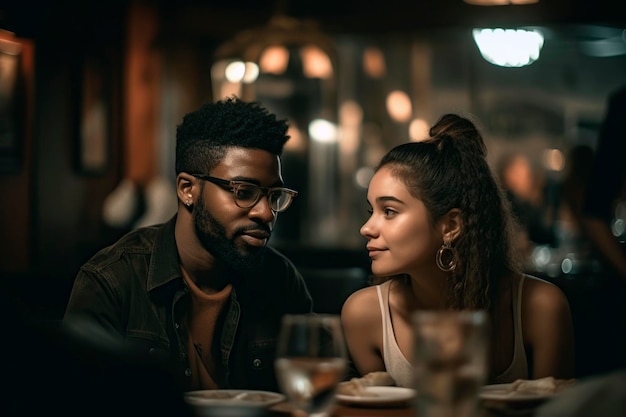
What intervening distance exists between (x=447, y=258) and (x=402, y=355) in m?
0.31

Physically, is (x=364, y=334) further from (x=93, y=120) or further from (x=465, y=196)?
(x=93, y=120)

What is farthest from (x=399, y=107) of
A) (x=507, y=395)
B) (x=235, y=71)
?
(x=507, y=395)

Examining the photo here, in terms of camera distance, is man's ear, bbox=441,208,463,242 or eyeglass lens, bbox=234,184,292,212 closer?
eyeglass lens, bbox=234,184,292,212

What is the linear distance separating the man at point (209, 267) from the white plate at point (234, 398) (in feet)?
1.90

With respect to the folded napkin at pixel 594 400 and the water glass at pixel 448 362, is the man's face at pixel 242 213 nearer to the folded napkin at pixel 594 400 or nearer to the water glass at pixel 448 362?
the water glass at pixel 448 362

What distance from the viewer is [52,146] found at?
5.73m

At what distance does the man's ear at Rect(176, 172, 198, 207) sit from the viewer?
8.04 feet

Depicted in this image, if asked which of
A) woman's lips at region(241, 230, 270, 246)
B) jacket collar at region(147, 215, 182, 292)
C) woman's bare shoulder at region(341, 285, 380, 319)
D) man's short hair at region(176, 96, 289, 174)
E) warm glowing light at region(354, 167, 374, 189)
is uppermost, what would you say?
warm glowing light at region(354, 167, 374, 189)

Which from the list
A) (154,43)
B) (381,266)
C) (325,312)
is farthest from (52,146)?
(381,266)

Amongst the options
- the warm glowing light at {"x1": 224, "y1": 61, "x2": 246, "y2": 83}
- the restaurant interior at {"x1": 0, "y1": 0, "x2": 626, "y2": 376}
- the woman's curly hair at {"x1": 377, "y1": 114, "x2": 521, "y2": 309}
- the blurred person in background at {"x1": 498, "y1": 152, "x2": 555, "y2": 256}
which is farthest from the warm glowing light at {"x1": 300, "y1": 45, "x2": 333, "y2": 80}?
the blurred person in background at {"x1": 498, "y1": 152, "x2": 555, "y2": 256}

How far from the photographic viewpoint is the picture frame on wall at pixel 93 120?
19.8 feet

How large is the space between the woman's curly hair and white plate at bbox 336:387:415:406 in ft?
2.66

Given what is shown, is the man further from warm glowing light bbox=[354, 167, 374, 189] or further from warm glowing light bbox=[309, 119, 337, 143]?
warm glowing light bbox=[354, 167, 374, 189]

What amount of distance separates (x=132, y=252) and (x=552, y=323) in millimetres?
1133
